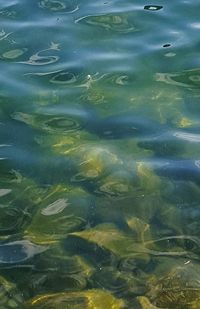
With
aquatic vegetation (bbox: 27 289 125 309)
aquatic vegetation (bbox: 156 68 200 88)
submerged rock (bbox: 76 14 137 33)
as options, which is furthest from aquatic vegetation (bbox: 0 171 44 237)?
submerged rock (bbox: 76 14 137 33)

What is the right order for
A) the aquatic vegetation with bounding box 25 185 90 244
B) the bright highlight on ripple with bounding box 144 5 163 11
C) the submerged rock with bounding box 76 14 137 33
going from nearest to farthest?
the aquatic vegetation with bounding box 25 185 90 244
the submerged rock with bounding box 76 14 137 33
the bright highlight on ripple with bounding box 144 5 163 11

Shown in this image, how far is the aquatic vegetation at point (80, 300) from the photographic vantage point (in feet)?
11.7

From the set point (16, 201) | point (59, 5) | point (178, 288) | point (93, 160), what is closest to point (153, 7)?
point (59, 5)

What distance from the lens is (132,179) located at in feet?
15.2

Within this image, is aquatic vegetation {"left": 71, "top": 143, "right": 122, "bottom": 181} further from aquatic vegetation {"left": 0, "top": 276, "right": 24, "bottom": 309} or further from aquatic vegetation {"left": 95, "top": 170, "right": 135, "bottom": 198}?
aquatic vegetation {"left": 0, "top": 276, "right": 24, "bottom": 309}

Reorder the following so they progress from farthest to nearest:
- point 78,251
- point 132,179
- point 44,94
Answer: point 44,94 < point 132,179 < point 78,251

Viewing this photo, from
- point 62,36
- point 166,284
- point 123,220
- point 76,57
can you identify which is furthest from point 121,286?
point 62,36

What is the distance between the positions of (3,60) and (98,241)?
3158mm

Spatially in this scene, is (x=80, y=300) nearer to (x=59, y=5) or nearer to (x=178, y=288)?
(x=178, y=288)

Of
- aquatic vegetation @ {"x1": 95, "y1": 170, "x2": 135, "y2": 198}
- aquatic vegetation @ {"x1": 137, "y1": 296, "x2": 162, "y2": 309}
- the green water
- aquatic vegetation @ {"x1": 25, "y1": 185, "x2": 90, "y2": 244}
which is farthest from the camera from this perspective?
aquatic vegetation @ {"x1": 95, "y1": 170, "x2": 135, "y2": 198}

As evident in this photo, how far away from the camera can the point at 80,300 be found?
11.8 feet

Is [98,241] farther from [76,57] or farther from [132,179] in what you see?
[76,57]

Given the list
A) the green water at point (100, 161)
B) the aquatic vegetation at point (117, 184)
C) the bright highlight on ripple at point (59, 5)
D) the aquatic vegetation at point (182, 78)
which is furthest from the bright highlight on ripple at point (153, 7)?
the aquatic vegetation at point (117, 184)

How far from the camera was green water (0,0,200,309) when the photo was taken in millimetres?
3783
